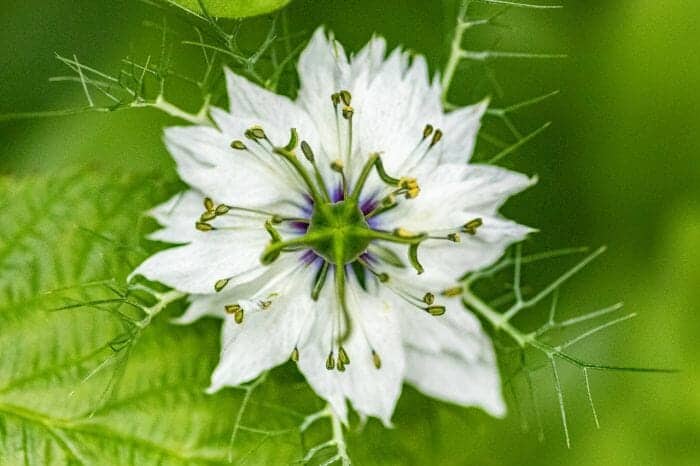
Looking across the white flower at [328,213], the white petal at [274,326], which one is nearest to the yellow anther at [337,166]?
the white flower at [328,213]

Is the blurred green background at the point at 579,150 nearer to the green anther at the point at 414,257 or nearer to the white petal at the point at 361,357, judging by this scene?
the white petal at the point at 361,357

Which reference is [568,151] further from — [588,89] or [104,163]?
[104,163]

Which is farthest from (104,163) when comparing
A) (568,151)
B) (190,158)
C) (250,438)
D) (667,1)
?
(667,1)

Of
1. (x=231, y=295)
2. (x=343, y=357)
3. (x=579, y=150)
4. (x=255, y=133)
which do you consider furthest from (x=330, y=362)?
(x=579, y=150)

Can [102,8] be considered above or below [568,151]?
above

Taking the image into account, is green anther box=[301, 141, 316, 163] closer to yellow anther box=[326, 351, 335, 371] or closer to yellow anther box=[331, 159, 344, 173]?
→ yellow anther box=[331, 159, 344, 173]

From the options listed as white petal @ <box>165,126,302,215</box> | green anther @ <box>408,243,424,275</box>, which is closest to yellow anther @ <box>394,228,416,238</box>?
green anther @ <box>408,243,424,275</box>
